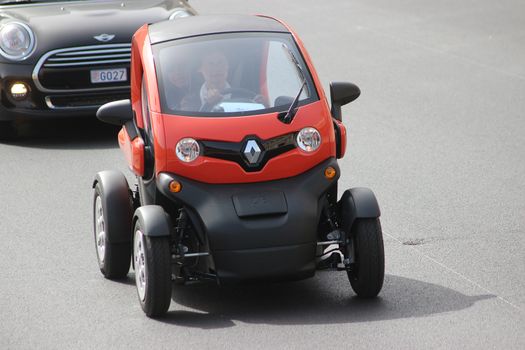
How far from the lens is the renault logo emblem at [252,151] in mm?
7836

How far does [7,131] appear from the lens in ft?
45.0

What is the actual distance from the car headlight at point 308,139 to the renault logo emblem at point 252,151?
0.89 ft

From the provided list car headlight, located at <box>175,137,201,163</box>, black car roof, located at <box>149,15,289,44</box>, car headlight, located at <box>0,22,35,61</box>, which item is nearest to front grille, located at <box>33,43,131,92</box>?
car headlight, located at <box>0,22,35,61</box>

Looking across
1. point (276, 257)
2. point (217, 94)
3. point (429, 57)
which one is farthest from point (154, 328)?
point (429, 57)

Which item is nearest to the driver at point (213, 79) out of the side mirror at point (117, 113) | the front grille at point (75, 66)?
the side mirror at point (117, 113)

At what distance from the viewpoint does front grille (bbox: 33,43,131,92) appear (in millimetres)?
13195

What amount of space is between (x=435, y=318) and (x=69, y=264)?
2.74m

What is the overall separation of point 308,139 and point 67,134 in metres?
6.39

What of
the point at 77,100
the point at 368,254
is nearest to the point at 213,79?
the point at 368,254

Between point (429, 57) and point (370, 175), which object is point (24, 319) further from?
point (429, 57)

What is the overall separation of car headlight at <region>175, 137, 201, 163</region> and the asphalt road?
908 millimetres

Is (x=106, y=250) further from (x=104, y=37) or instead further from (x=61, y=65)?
(x=104, y=37)

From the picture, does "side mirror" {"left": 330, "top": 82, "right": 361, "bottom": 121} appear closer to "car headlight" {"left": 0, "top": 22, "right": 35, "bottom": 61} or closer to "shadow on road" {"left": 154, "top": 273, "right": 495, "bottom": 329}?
"shadow on road" {"left": 154, "top": 273, "right": 495, "bottom": 329}

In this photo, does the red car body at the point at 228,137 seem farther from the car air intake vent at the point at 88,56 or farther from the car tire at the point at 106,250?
the car air intake vent at the point at 88,56
